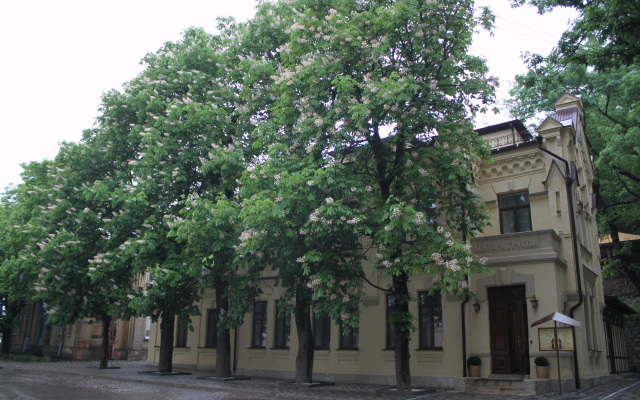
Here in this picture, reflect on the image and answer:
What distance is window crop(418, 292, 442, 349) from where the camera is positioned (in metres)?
17.6

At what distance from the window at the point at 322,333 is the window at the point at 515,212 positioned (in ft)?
25.2

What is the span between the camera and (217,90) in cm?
1828

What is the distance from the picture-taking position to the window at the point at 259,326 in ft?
73.5

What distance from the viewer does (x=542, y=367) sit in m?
14.9

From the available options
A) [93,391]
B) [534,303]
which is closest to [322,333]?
[534,303]

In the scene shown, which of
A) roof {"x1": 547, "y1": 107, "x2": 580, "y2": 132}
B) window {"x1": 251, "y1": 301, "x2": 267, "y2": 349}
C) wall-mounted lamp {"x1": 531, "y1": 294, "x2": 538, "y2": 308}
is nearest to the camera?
wall-mounted lamp {"x1": 531, "y1": 294, "x2": 538, "y2": 308}

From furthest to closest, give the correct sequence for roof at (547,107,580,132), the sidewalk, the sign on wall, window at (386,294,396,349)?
roof at (547,107,580,132)
window at (386,294,396,349)
the sign on wall
the sidewalk

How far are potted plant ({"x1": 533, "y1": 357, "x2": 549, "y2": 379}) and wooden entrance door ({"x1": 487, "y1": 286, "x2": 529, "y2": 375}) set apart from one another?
0.89 m

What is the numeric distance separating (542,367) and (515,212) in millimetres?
5801

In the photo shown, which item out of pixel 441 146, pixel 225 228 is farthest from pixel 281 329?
pixel 441 146

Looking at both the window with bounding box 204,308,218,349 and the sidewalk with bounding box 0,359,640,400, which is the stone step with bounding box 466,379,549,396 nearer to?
the sidewalk with bounding box 0,359,640,400

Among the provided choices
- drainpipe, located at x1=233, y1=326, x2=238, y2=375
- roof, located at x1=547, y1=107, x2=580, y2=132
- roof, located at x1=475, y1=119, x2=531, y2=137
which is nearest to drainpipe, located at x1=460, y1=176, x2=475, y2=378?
roof, located at x1=475, y1=119, x2=531, y2=137

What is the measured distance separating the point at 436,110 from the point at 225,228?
7.08m

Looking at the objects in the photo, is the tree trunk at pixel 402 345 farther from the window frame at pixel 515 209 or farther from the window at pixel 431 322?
the window frame at pixel 515 209
